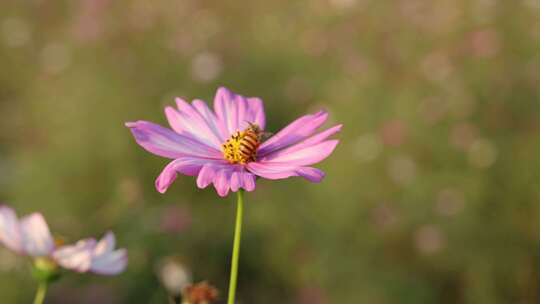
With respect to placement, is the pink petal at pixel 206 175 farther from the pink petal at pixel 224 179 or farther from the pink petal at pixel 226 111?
the pink petal at pixel 226 111

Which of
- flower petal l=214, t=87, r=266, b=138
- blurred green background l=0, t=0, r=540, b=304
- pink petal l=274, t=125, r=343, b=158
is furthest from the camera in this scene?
blurred green background l=0, t=0, r=540, b=304

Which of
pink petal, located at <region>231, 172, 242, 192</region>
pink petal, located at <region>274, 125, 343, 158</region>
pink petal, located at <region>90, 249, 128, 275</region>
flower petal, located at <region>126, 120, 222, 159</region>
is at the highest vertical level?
flower petal, located at <region>126, 120, 222, 159</region>

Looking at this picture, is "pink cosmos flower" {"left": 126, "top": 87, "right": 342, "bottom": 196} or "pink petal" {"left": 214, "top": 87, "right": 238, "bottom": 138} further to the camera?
"pink petal" {"left": 214, "top": 87, "right": 238, "bottom": 138}

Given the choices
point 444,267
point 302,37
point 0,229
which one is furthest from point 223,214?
point 0,229

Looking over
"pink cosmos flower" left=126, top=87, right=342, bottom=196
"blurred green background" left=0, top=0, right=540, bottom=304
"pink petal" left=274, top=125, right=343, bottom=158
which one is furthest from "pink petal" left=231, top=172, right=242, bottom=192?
"blurred green background" left=0, top=0, right=540, bottom=304

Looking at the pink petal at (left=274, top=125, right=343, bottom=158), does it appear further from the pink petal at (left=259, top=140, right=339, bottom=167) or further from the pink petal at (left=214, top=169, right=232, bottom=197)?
the pink petal at (left=214, top=169, right=232, bottom=197)

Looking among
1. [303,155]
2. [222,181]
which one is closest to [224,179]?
[222,181]

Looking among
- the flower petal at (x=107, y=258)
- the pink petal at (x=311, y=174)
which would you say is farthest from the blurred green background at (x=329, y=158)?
the pink petal at (x=311, y=174)
